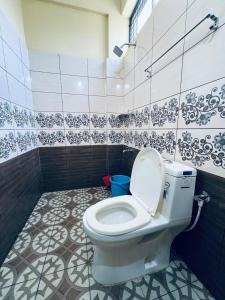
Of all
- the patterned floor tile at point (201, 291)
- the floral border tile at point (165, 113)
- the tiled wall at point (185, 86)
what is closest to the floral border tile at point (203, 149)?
the tiled wall at point (185, 86)

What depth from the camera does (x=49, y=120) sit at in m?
1.95

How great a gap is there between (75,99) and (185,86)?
147 cm

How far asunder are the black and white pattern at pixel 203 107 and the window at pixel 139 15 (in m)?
1.16

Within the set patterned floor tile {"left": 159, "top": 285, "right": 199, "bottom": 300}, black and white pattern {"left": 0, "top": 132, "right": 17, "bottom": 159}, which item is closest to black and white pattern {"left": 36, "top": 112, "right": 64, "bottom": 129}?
black and white pattern {"left": 0, "top": 132, "right": 17, "bottom": 159}

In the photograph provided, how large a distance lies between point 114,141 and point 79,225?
1216 millimetres

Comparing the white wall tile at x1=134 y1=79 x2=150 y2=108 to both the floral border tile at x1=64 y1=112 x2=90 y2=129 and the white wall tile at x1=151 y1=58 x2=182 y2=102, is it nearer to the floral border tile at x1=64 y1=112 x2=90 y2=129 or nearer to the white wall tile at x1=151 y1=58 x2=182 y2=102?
the white wall tile at x1=151 y1=58 x2=182 y2=102

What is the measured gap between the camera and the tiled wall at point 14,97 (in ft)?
3.85

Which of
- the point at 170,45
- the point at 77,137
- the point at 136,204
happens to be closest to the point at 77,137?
the point at 77,137

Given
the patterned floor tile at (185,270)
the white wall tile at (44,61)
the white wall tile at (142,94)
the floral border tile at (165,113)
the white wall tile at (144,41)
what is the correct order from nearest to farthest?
1. the patterned floor tile at (185,270)
2. the floral border tile at (165,113)
3. the white wall tile at (144,41)
4. the white wall tile at (142,94)
5. the white wall tile at (44,61)

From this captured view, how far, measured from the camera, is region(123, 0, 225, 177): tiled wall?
76 cm

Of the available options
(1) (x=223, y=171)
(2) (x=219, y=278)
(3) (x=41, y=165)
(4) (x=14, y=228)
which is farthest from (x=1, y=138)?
(2) (x=219, y=278)

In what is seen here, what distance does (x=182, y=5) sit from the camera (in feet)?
3.06

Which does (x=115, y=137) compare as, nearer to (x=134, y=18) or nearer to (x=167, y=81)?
(x=167, y=81)

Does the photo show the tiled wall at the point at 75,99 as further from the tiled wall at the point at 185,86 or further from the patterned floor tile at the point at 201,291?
the patterned floor tile at the point at 201,291
